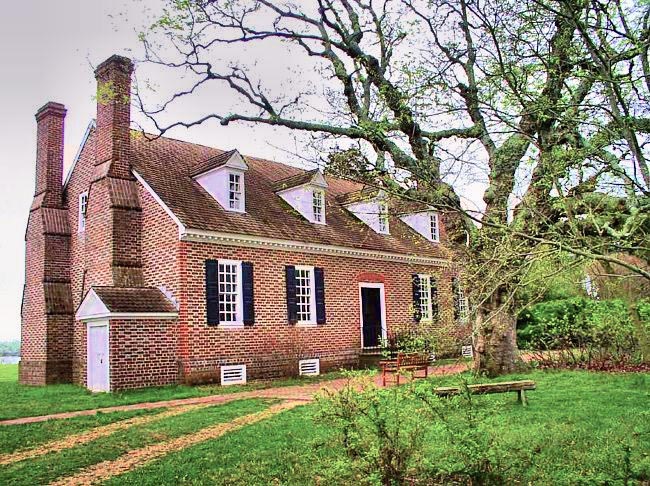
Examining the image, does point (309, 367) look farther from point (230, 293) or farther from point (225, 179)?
point (225, 179)

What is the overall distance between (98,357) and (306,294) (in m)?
6.57

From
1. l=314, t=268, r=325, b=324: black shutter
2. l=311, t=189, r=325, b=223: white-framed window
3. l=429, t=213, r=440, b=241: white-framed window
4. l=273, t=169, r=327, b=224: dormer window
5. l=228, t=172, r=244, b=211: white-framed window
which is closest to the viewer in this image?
l=228, t=172, r=244, b=211: white-framed window

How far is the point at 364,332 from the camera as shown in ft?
74.7

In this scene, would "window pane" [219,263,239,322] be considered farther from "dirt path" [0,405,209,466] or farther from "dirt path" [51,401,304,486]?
"dirt path" [51,401,304,486]

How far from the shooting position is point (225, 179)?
1891 cm

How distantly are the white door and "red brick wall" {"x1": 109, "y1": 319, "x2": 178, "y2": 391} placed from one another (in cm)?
37

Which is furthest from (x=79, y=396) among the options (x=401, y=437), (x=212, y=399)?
(x=401, y=437)

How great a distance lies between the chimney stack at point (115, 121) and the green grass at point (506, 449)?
10459mm

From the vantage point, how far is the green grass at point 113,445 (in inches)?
301

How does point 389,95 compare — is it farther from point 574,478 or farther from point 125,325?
point 125,325

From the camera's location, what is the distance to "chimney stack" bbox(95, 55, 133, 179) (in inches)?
715

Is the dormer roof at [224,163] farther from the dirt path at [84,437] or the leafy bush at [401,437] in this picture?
the leafy bush at [401,437]

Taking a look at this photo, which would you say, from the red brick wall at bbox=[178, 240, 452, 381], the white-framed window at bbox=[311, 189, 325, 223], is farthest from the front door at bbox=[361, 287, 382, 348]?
the white-framed window at bbox=[311, 189, 325, 223]

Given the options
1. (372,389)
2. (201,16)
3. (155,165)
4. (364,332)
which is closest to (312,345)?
(364,332)
